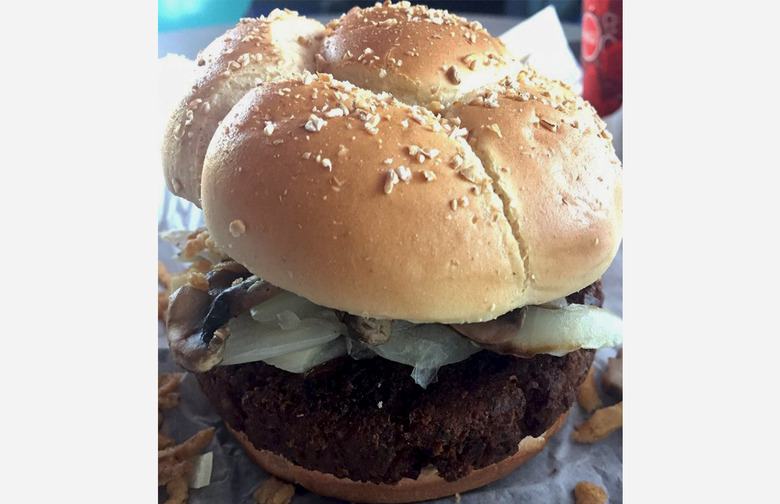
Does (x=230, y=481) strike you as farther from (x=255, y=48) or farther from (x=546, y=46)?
(x=546, y=46)

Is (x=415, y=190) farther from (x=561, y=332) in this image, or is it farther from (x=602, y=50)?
(x=602, y=50)

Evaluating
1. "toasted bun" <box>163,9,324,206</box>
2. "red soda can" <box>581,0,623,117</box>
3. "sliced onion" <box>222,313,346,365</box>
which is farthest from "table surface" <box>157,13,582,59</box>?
"sliced onion" <box>222,313,346,365</box>

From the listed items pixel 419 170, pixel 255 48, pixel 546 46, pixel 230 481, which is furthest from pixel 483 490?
pixel 546 46

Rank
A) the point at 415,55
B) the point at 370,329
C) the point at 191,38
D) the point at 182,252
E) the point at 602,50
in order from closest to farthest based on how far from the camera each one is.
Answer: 1. the point at 370,329
2. the point at 415,55
3. the point at 191,38
4. the point at 602,50
5. the point at 182,252

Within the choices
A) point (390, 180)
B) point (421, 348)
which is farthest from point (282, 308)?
point (390, 180)

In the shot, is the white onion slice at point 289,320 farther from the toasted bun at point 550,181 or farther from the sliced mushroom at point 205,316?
the toasted bun at point 550,181

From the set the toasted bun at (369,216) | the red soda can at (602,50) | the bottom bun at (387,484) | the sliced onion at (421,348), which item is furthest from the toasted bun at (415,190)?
the bottom bun at (387,484)
